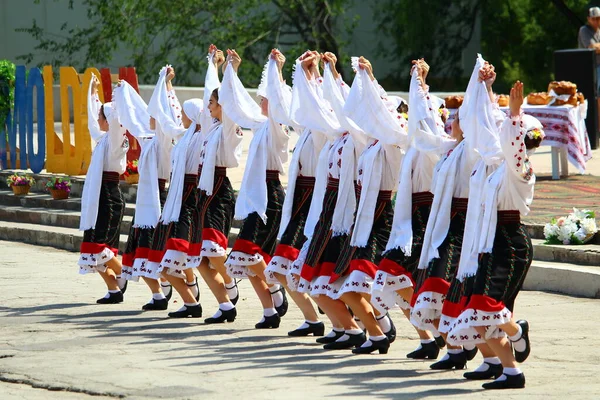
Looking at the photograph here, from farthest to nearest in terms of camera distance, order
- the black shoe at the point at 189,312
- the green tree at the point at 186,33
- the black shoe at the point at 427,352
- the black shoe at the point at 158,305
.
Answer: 1. the green tree at the point at 186,33
2. the black shoe at the point at 158,305
3. the black shoe at the point at 189,312
4. the black shoe at the point at 427,352

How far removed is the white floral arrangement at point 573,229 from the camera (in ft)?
35.5

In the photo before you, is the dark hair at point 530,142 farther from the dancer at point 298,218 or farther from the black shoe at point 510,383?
the dancer at point 298,218

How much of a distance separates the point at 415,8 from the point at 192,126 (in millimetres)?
17836

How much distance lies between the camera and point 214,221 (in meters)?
9.52

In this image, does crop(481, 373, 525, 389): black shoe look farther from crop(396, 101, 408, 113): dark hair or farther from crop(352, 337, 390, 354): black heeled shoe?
crop(396, 101, 408, 113): dark hair

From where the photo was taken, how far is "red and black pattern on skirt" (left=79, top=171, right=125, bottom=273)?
10.5 m

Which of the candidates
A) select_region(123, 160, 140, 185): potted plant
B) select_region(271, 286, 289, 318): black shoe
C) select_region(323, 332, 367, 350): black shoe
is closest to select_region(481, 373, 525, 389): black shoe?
select_region(323, 332, 367, 350): black shoe

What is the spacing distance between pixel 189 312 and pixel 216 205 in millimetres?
868

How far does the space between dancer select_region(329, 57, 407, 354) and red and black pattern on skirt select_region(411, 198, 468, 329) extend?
55 cm

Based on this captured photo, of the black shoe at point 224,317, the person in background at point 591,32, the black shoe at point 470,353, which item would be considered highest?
the person in background at point 591,32

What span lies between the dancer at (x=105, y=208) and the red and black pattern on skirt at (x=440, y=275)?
3.76 meters

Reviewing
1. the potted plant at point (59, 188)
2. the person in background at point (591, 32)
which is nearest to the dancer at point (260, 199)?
the potted plant at point (59, 188)

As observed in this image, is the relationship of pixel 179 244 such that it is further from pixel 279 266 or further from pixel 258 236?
pixel 279 266

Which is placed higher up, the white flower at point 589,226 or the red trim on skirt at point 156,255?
the white flower at point 589,226
